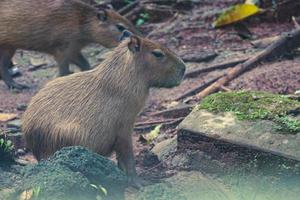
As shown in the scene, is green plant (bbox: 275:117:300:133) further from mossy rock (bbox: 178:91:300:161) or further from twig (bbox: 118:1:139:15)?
twig (bbox: 118:1:139:15)

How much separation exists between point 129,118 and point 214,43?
3.58 m

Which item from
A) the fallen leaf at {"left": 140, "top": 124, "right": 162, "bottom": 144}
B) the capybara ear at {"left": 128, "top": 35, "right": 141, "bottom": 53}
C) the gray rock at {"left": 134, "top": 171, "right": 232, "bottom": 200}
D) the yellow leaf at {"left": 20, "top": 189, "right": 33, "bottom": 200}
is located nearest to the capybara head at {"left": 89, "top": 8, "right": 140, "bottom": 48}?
the fallen leaf at {"left": 140, "top": 124, "right": 162, "bottom": 144}

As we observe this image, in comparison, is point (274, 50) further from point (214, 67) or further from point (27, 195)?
point (27, 195)

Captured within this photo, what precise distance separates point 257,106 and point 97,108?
117 cm

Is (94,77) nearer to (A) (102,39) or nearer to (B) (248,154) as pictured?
(B) (248,154)

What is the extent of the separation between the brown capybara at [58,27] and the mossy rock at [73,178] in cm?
406

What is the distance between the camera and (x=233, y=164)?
5301 millimetres

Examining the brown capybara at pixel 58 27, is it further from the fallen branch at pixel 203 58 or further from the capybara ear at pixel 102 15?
the fallen branch at pixel 203 58

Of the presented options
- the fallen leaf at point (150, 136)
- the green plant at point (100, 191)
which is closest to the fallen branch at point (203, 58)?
the fallen leaf at point (150, 136)

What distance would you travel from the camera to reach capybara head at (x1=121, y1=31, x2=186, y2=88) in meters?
5.78

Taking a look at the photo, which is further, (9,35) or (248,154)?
(9,35)

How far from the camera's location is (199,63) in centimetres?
849

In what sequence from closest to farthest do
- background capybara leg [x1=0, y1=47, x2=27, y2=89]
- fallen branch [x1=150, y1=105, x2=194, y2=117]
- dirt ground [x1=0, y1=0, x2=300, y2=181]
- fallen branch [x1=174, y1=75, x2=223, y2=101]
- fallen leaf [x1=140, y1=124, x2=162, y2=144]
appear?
fallen leaf [x1=140, y1=124, x2=162, y2=144], fallen branch [x1=150, y1=105, x2=194, y2=117], dirt ground [x1=0, y1=0, x2=300, y2=181], fallen branch [x1=174, y1=75, x2=223, y2=101], background capybara leg [x1=0, y1=47, x2=27, y2=89]

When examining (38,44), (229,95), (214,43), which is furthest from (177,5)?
(229,95)
